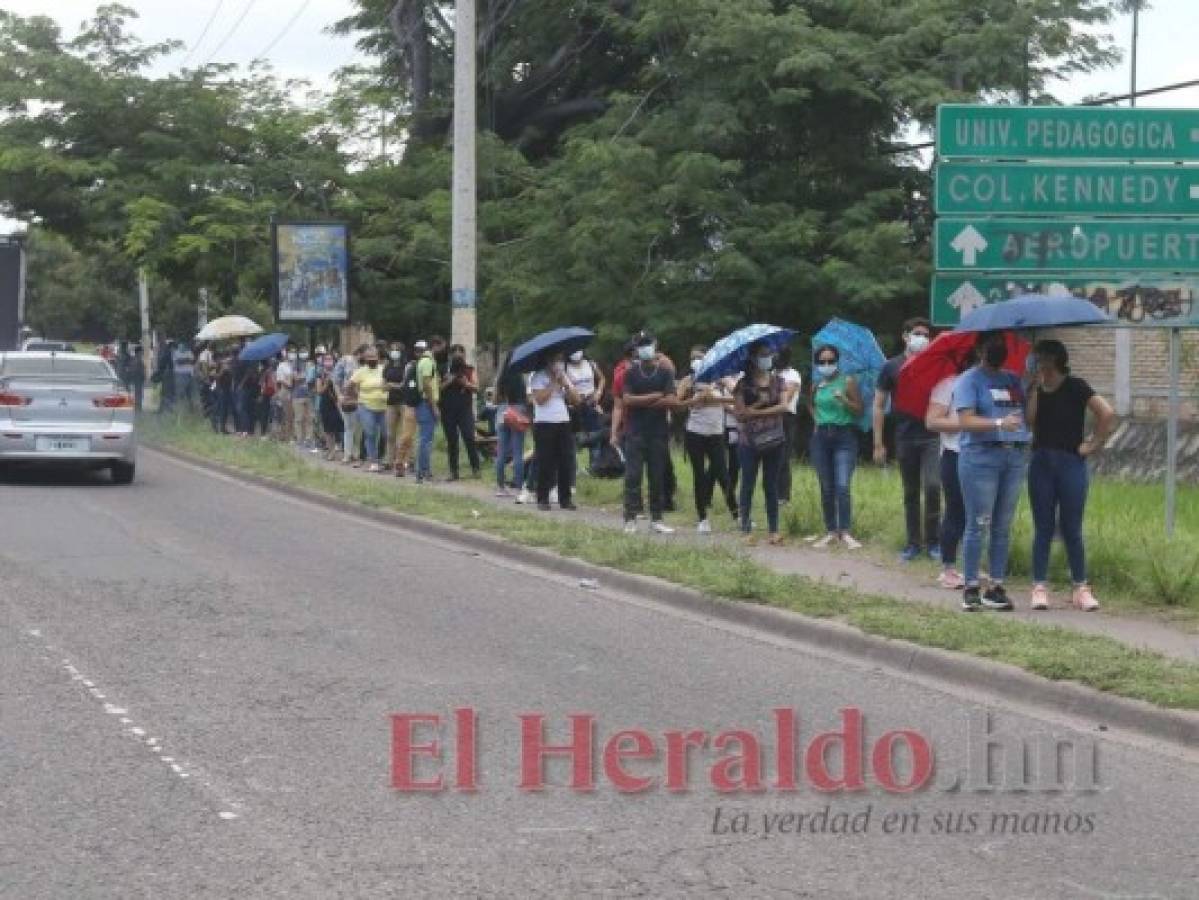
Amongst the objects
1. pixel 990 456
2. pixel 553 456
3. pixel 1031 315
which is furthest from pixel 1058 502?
pixel 553 456

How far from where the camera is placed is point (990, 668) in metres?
9.91

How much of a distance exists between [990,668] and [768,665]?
1365mm

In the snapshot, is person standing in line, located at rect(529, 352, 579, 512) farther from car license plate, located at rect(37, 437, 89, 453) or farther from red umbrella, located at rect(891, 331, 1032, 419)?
car license plate, located at rect(37, 437, 89, 453)

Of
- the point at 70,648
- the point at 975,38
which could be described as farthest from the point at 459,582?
the point at 975,38

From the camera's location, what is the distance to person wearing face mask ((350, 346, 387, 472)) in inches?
998

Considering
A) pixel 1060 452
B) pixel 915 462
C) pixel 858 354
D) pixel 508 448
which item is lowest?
pixel 508 448

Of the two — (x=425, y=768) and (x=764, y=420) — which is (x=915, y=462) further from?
(x=425, y=768)

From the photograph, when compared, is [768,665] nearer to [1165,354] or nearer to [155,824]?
[155,824]

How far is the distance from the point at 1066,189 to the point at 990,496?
145 inches

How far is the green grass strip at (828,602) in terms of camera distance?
375 inches

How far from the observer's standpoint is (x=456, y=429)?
23.8 meters

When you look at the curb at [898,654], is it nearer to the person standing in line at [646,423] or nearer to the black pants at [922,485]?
the person standing in line at [646,423]

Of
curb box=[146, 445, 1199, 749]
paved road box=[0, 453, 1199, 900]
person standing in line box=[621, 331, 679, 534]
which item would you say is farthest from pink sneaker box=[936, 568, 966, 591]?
person standing in line box=[621, 331, 679, 534]

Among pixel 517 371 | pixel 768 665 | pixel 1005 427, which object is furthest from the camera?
pixel 517 371
